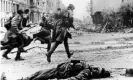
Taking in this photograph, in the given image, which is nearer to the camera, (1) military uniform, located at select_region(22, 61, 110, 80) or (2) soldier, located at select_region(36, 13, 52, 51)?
(1) military uniform, located at select_region(22, 61, 110, 80)

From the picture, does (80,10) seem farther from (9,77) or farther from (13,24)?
(9,77)

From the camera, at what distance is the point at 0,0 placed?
24.9 feet

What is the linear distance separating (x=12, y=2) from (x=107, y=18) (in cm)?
1018

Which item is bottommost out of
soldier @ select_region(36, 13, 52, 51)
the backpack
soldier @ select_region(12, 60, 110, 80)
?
soldier @ select_region(12, 60, 110, 80)

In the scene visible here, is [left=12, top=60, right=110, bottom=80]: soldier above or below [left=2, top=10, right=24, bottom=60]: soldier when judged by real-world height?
below

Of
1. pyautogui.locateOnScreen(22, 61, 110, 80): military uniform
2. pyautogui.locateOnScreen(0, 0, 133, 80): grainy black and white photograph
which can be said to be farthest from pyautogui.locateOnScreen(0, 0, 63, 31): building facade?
pyautogui.locateOnScreen(22, 61, 110, 80): military uniform

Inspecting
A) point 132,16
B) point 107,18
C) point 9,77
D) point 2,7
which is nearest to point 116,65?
point 9,77

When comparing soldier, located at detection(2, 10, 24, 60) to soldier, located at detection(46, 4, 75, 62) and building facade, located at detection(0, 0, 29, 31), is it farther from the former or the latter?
soldier, located at detection(46, 4, 75, 62)

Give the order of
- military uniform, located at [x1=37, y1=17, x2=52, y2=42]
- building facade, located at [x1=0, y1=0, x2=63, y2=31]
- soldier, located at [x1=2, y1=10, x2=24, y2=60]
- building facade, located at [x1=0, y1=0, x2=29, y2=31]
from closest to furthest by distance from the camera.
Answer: building facade, located at [x1=0, y1=0, x2=29, y2=31] < building facade, located at [x1=0, y1=0, x2=63, y2=31] < soldier, located at [x1=2, y1=10, x2=24, y2=60] < military uniform, located at [x1=37, y1=17, x2=52, y2=42]

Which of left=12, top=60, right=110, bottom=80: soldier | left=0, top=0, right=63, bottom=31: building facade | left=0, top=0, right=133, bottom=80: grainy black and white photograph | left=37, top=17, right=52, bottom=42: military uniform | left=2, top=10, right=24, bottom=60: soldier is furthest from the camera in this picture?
left=37, top=17, right=52, bottom=42: military uniform

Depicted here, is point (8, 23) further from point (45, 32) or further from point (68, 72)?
point (68, 72)

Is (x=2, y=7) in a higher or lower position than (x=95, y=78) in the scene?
higher

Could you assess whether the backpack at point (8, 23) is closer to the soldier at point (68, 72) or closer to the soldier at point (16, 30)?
the soldier at point (16, 30)

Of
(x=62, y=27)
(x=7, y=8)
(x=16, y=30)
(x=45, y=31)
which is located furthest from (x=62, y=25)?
(x=7, y=8)
